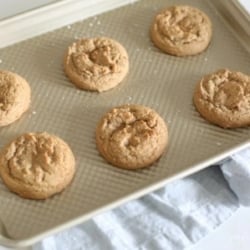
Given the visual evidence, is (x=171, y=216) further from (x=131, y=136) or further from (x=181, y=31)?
(x=181, y=31)

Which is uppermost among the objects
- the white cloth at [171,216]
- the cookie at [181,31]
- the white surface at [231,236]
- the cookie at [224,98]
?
the cookie at [181,31]

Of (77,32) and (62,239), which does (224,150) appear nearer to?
(62,239)

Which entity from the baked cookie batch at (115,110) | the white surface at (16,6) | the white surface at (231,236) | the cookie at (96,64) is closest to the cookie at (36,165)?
the baked cookie batch at (115,110)

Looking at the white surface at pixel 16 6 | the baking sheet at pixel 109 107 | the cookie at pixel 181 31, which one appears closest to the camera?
the baking sheet at pixel 109 107

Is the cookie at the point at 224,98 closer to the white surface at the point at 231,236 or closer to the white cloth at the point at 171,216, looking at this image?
the white cloth at the point at 171,216

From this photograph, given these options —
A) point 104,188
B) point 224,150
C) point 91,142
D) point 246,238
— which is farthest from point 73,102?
point 246,238

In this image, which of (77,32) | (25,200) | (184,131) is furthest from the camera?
(77,32)

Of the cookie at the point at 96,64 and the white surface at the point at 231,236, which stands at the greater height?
the cookie at the point at 96,64
